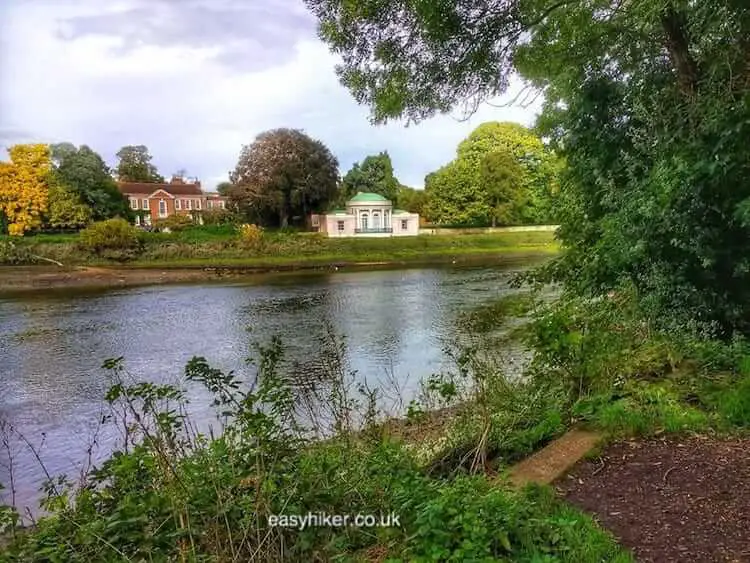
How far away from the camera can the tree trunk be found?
17.4 feet

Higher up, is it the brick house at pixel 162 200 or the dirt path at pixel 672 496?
the brick house at pixel 162 200

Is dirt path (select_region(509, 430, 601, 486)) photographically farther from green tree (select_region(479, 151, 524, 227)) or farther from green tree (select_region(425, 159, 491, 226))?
green tree (select_region(425, 159, 491, 226))

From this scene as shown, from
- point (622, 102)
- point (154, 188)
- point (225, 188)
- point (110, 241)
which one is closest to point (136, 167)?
point (154, 188)

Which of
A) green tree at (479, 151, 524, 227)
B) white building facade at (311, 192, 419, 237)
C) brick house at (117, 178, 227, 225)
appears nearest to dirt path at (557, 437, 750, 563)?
green tree at (479, 151, 524, 227)

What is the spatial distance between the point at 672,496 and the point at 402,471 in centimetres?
144

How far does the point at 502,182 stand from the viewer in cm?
4562

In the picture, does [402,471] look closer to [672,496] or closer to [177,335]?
[672,496]

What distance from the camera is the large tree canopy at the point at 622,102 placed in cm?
456

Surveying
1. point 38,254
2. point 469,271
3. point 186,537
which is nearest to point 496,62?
point 186,537

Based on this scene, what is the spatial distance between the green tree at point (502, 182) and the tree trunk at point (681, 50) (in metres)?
41.0

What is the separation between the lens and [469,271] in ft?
99.8

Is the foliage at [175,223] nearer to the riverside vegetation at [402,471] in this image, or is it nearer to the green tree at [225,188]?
the green tree at [225,188]

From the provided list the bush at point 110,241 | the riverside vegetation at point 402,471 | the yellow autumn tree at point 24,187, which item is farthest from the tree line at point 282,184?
the riverside vegetation at point 402,471

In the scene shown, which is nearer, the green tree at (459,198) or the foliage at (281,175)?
the foliage at (281,175)
